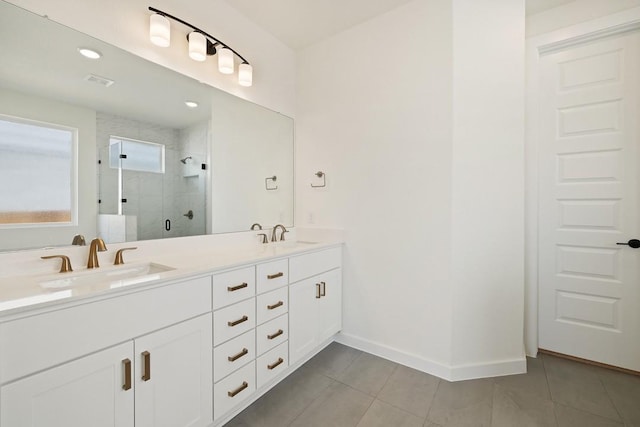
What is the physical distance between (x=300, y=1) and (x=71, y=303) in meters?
2.26

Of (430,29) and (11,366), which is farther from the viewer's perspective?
(430,29)

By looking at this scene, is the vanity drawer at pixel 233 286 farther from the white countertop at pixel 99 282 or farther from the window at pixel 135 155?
the window at pixel 135 155

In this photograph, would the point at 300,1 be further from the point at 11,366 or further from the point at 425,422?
the point at 425,422

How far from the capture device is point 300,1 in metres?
2.03

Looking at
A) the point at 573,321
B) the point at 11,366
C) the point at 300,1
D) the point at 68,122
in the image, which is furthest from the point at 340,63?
the point at 573,321

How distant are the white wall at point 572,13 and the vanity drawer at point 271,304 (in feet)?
8.83

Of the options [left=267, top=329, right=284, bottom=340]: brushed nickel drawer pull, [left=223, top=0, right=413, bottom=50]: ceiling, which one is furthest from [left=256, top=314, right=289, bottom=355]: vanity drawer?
[left=223, top=0, right=413, bottom=50]: ceiling

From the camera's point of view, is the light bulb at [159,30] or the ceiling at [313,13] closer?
the light bulb at [159,30]

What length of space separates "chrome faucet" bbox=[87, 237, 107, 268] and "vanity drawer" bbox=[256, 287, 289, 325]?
0.82 meters

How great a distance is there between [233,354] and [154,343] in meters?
0.45

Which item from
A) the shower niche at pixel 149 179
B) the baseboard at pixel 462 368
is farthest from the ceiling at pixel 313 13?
the baseboard at pixel 462 368

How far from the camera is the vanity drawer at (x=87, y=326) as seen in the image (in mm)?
849

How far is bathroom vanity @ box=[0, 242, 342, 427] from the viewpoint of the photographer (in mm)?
884

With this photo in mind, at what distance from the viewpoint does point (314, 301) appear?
209 centimetres
